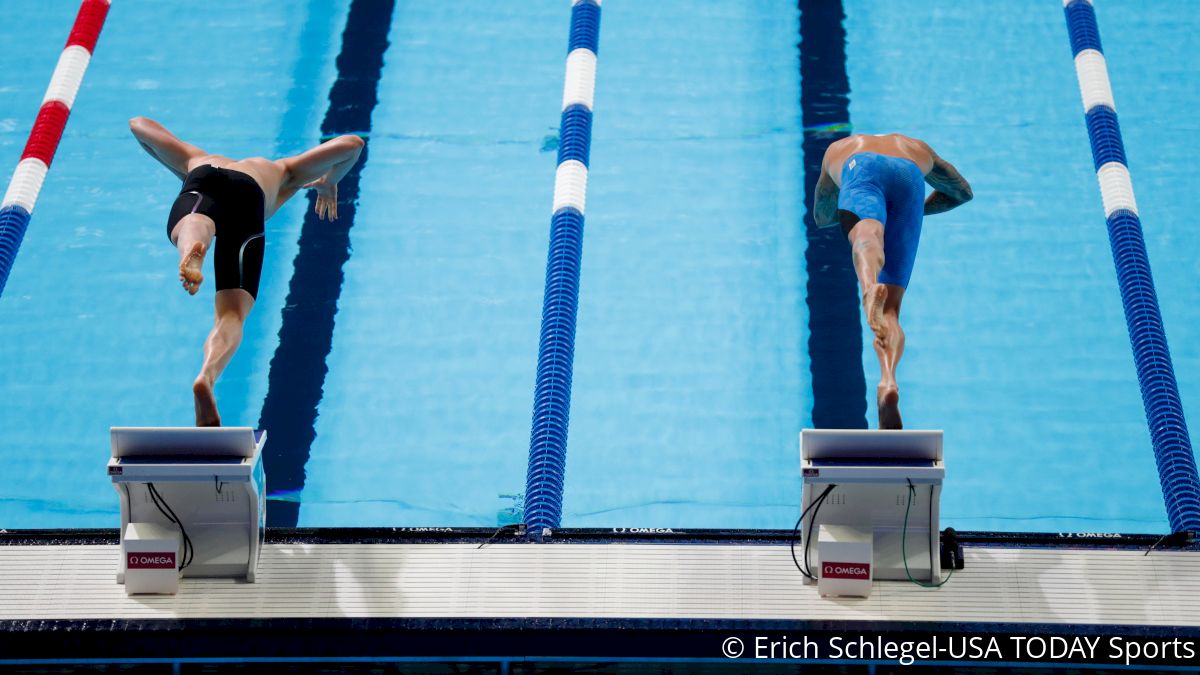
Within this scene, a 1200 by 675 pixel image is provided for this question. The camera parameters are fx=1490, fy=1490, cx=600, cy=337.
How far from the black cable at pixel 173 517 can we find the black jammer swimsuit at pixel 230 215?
62 centimetres

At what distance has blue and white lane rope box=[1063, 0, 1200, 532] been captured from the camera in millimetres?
3859

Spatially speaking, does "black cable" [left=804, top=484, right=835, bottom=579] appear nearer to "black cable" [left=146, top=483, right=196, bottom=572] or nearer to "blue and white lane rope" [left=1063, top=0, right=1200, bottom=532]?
"blue and white lane rope" [left=1063, top=0, right=1200, bottom=532]

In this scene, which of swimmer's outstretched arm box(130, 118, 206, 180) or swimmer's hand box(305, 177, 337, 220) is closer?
swimmer's outstretched arm box(130, 118, 206, 180)

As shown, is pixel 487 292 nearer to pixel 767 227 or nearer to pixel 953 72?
pixel 767 227

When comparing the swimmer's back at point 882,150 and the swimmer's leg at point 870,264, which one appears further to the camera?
the swimmer's back at point 882,150

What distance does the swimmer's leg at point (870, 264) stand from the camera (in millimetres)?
3469

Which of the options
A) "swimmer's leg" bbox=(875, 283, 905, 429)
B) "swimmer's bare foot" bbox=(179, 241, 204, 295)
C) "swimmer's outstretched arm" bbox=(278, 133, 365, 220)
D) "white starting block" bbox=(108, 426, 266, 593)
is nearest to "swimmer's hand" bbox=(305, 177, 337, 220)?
"swimmer's outstretched arm" bbox=(278, 133, 365, 220)

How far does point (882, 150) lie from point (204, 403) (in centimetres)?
189

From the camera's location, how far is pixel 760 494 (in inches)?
207

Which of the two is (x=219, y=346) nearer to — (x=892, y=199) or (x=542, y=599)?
(x=542, y=599)

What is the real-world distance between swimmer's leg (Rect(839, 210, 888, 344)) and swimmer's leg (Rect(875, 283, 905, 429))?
0.9 inches

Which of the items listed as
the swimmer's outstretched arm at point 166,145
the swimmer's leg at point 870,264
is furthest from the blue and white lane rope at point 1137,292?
the swimmer's outstretched arm at point 166,145

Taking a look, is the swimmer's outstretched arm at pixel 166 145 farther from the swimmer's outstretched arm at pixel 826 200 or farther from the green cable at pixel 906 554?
the green cable at pixel 906 554

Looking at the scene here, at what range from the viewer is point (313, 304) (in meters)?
5.92
